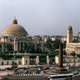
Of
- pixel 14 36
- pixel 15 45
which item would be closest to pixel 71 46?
pixel 15 45

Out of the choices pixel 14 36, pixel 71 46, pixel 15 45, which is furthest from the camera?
pixel 14 36

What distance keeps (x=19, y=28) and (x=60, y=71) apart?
2707 cm

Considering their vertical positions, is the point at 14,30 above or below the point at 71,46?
above

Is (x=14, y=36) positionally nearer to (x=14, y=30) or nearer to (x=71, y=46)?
(x=14, y=30)

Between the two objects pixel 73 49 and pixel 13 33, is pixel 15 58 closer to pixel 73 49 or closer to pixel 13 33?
pixel 73 49

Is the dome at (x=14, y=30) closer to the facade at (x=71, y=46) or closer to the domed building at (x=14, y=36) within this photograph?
the domed building at (x=14, y=36)

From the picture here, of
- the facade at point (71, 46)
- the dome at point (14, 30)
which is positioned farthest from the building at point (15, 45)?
the facade at point (71, 46)

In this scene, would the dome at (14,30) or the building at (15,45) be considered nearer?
the building at (15,45)

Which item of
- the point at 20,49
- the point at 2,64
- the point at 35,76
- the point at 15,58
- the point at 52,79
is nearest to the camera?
the point at 52,79

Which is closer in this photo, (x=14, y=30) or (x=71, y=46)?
(x=71, y=46)

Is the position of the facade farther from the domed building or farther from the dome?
the dome

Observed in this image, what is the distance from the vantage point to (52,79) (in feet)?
66.0

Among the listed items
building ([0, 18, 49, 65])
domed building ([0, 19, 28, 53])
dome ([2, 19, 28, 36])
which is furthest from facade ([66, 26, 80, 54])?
dome ([2, 19, 28, 36])

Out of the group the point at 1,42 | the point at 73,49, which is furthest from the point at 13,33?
the point at 73,49
